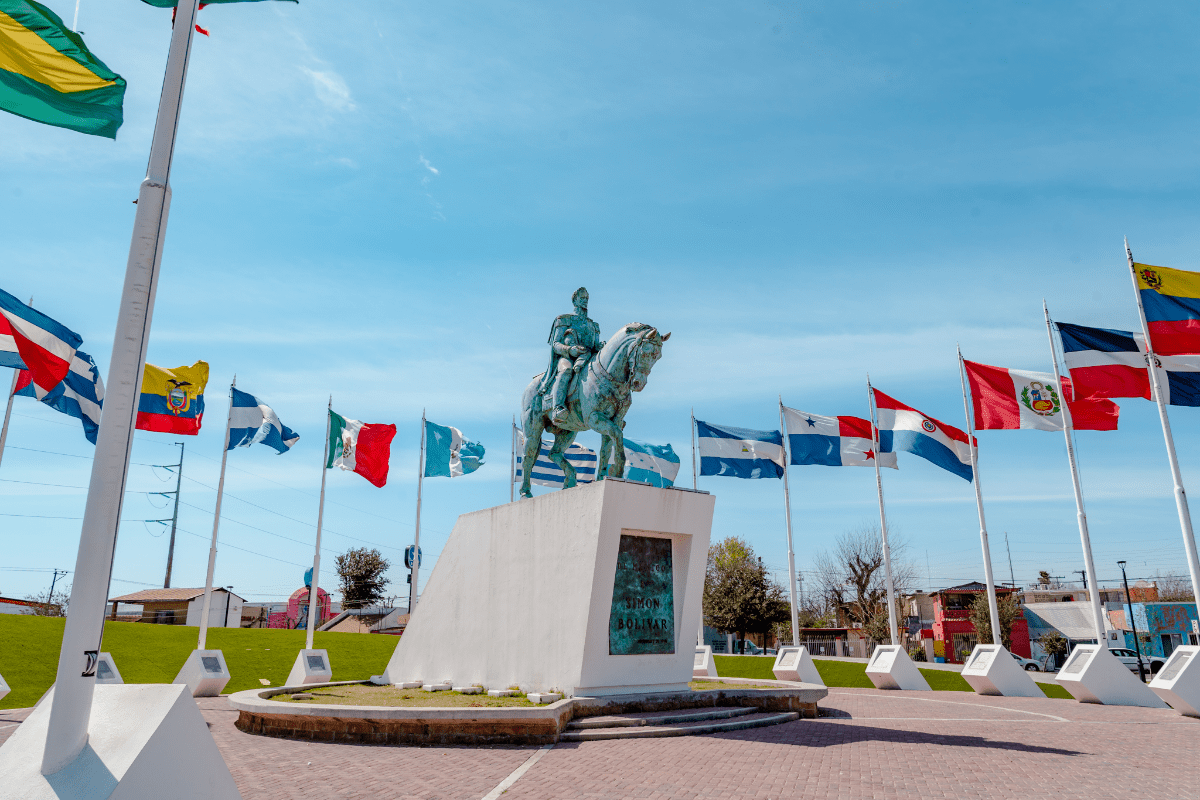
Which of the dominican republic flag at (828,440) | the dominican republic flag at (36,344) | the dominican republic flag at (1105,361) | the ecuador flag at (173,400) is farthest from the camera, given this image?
the dominican republic flag at (828,440)

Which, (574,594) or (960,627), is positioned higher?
(574,594)

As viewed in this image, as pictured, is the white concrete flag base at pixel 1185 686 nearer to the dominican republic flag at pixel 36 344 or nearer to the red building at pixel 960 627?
the dominican republic flag at pixel 36 344

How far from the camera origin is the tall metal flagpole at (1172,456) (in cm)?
1456

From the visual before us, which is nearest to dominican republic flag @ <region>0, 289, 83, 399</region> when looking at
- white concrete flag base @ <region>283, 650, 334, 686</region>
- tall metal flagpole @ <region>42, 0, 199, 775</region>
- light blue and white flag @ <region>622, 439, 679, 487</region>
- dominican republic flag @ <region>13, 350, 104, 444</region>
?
dominican republic flag @ <region>13, 350, 104, 444</region>

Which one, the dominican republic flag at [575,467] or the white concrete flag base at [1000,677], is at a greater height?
the dominican republic flag at [575,467]

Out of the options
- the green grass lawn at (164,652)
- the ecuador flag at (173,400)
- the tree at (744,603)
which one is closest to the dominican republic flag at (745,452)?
the green grass lawn at (164,652)

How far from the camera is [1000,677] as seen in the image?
58.2ft

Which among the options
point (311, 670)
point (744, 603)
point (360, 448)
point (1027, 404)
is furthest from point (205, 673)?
point (744, 603)

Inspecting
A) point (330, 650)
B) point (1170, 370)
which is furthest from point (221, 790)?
point (330, 650)

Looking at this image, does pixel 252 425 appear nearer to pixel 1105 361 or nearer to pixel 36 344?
pixel 36 344

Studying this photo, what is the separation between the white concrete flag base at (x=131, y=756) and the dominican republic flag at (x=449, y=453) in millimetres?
19662

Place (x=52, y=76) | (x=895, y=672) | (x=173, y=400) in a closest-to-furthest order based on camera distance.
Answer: (x=52, y=76) < (x=173, y=400) < (x=895, y=672)

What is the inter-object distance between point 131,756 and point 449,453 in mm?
20578

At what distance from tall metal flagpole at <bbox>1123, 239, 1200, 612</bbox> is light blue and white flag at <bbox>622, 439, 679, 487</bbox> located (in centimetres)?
1369
